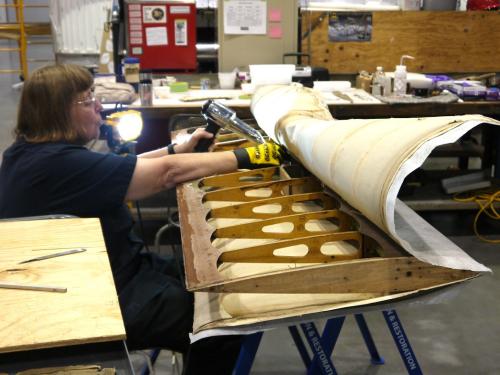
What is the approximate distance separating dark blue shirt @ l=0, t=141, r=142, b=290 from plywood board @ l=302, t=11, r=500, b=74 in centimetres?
301

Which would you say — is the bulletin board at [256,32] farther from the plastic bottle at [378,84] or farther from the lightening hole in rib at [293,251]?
the lightening hole in rib at [293,251]

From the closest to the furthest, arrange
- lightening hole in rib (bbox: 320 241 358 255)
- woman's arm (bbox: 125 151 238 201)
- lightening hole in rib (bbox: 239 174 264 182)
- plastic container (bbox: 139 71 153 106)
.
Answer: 1. lightening hole in rib (bbox: 320 241 358 255)
2. woman's arm (bbox: 125 151 238 201)
3. lightening hole in rib (bbox: 239 174 264 182)
4. plastic container (bbox: 139 71 153 106)

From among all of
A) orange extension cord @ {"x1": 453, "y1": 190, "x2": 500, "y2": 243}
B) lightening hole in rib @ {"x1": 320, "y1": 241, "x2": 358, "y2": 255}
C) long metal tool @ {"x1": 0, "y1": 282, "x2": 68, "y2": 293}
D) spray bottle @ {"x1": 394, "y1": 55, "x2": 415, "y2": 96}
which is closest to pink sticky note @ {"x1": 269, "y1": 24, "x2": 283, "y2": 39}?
spray bottle @ {"x1": 394, "y1": 55, "x2": 415, "y2": 96}

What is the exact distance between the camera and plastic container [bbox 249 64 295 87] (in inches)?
151

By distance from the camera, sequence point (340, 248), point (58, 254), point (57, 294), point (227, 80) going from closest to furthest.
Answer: point (57, 294) → point (58, 254) → point (340, 248) → point (227, 80)

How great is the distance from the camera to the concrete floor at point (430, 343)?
246cm

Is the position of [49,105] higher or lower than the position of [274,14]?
lower

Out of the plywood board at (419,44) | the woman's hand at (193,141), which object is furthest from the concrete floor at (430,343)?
the plywood board at (419,44)

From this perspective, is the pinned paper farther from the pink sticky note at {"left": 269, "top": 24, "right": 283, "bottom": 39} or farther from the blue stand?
the blue stand

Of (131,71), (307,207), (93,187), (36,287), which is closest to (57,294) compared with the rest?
(36,287)

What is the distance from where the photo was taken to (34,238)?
4.90ft

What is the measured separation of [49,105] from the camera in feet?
6.03

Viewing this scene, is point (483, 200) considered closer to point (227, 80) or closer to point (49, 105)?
point (227, 80)

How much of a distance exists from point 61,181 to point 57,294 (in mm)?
627
